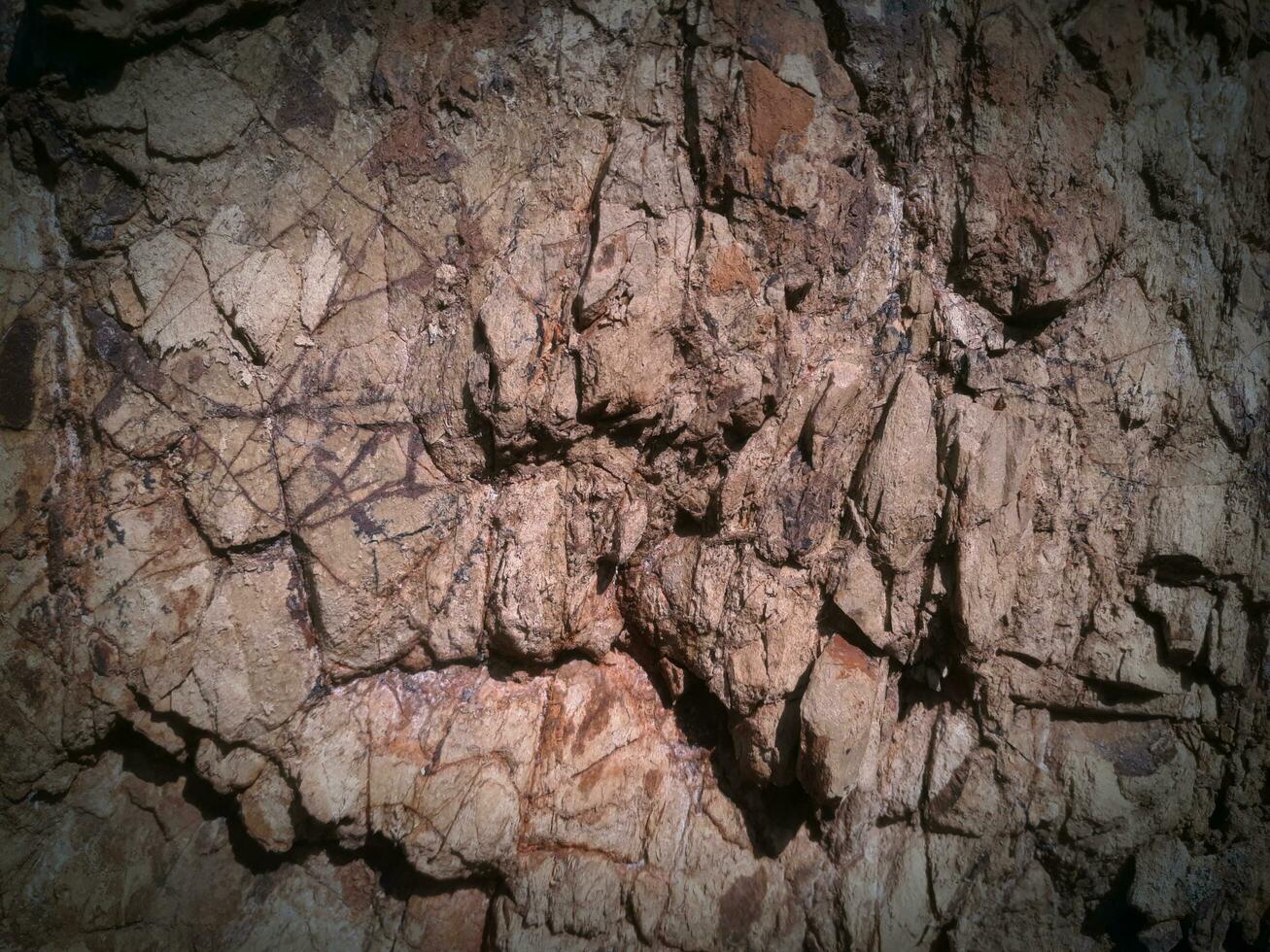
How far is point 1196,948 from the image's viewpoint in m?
2.54

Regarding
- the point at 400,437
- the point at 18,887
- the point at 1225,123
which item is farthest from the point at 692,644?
the point at 1225,123

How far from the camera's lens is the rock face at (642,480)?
239cm

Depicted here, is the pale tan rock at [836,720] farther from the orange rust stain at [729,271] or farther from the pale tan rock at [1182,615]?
the orange rust stain at [729,271]

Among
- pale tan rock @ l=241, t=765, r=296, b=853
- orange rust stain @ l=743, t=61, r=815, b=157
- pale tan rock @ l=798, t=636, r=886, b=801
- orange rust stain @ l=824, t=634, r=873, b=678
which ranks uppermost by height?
orange rust stain @ l=743, t=61, r=815, b=157

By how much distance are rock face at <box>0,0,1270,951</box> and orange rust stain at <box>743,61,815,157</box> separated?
2cm

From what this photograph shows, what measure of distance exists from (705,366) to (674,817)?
1474 mm

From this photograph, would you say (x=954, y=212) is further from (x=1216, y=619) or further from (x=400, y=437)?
(x=400, y=437)

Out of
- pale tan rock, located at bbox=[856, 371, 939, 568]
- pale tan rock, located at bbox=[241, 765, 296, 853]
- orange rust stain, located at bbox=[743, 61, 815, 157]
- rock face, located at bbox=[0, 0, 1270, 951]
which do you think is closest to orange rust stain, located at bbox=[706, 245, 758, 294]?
rock face, located at bbox=[0, 0, 1270, 951]

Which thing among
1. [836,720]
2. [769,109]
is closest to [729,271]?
[769,109]

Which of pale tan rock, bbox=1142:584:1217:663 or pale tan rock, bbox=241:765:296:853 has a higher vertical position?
pale tan rock, bbox=1142:584:1217:663

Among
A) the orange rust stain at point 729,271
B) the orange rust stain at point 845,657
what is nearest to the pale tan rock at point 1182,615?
the orange rust stain at point 845,657

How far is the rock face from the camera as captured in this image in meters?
2.39

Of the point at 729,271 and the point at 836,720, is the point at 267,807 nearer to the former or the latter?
the point at 836,720

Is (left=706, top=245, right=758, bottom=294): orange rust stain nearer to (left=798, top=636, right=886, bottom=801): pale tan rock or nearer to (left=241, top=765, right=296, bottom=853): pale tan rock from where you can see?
(left=798, top=636, right=886, bottom=801): pale tan rock
